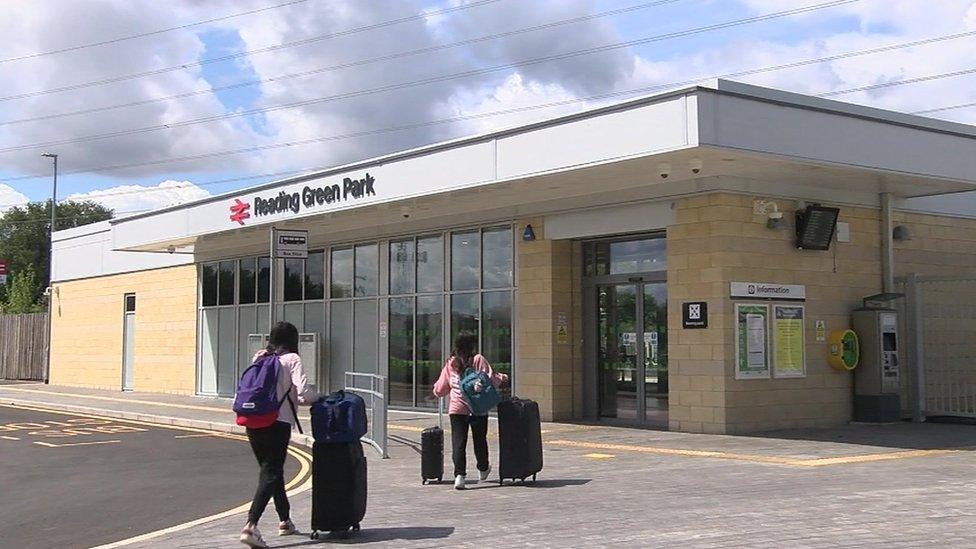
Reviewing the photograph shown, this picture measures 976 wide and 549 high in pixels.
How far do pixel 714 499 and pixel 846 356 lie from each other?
8428 millimetres

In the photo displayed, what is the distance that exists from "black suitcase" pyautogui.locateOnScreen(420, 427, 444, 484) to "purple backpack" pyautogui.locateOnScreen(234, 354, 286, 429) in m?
3.39

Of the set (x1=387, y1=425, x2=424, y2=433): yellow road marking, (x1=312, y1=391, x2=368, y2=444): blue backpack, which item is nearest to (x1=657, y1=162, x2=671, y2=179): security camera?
(x1=387, y1=425, x2=424, y2=433): yellow road marking

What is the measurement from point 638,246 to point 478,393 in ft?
25.7

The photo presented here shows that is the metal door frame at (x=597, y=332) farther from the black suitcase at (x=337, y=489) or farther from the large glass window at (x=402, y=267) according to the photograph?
the black suitcase at (x=337, y=489)

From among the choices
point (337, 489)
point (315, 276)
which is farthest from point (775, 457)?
point (315, 276)

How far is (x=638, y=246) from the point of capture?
17.8 meters

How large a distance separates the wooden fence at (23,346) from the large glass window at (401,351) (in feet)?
62.9

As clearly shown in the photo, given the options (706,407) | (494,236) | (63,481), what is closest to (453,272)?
(494,236)

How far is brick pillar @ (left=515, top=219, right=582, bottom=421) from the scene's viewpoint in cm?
1845

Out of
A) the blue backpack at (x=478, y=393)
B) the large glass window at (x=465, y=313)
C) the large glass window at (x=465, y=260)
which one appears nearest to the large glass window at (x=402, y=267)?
the large glass window at (x=465, y=260)

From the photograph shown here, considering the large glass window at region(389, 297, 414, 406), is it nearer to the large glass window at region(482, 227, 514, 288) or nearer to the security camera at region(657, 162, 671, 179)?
the large glass window at region(482, 227, 514, 288)

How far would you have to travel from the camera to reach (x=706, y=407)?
627 inches

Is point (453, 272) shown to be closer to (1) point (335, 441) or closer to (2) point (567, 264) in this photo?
(2) point (567, 264)

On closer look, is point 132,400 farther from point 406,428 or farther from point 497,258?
point 497,258
